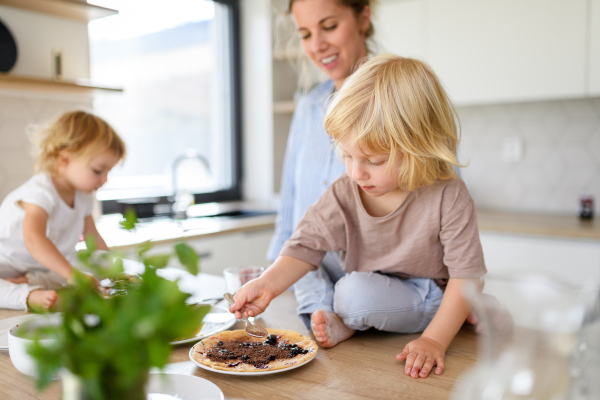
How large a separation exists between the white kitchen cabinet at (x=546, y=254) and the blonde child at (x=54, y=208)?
62.8 inches

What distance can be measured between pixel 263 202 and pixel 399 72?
8.61 feet

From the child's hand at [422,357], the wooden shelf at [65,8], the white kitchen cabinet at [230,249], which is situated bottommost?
the white kitchen cabinet at [230,249]

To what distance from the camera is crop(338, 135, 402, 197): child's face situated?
1.06 m

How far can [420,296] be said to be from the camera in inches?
43.3

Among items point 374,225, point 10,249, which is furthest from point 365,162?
point 10,249

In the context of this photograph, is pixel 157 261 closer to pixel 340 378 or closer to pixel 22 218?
pixel 340 378

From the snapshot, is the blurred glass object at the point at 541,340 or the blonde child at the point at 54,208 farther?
the blonde child at the point at 54,208

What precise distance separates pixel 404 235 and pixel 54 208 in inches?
40.7

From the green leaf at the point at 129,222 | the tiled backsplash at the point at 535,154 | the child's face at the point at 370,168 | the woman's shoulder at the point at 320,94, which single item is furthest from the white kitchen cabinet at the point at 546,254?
the green leaf at the point at 129,222

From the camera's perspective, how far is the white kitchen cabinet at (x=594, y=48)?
2395 millimetres

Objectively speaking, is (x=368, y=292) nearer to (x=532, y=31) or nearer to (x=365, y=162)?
(x=365, y=162)

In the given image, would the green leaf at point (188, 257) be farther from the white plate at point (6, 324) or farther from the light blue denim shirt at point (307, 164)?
the light blue denim shirt at point (307, 164)

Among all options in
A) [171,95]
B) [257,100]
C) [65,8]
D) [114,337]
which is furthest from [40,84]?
[114,337]

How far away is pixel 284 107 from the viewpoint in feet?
11.1
